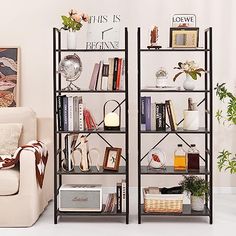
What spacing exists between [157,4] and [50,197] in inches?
81.8

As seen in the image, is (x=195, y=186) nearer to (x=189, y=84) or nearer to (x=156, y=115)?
(x=156, y=115)

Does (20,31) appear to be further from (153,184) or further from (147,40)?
(153,184)

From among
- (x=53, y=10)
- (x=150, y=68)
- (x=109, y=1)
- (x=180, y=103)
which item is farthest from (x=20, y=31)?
(x=180, y=103)

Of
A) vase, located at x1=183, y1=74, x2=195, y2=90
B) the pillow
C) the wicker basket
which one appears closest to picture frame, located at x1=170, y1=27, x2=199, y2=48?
vase, located at x1=183, y1=74, x2=195, y2=90

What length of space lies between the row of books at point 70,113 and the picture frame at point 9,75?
1.09m

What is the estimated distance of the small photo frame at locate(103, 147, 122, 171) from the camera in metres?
4.71

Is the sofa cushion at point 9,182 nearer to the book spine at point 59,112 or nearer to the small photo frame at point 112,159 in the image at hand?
the book spine at point 59,112

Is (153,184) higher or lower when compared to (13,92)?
lower

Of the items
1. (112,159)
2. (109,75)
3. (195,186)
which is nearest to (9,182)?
(112,159)

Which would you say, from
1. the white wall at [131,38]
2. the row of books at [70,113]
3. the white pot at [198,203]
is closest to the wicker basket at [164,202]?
the white pot at [198,203]

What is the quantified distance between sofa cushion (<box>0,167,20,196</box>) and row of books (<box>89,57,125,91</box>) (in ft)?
3.04

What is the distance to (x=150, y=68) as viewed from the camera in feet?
18.5

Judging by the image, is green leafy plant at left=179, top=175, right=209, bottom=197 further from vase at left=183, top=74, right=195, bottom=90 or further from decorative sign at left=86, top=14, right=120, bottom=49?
decorative sign at left=86, top=14, right=120, bottom=49

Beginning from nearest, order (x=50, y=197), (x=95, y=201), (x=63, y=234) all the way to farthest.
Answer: (x=63, y=234)
(x=95, y=201)
(x=50, y=197)
